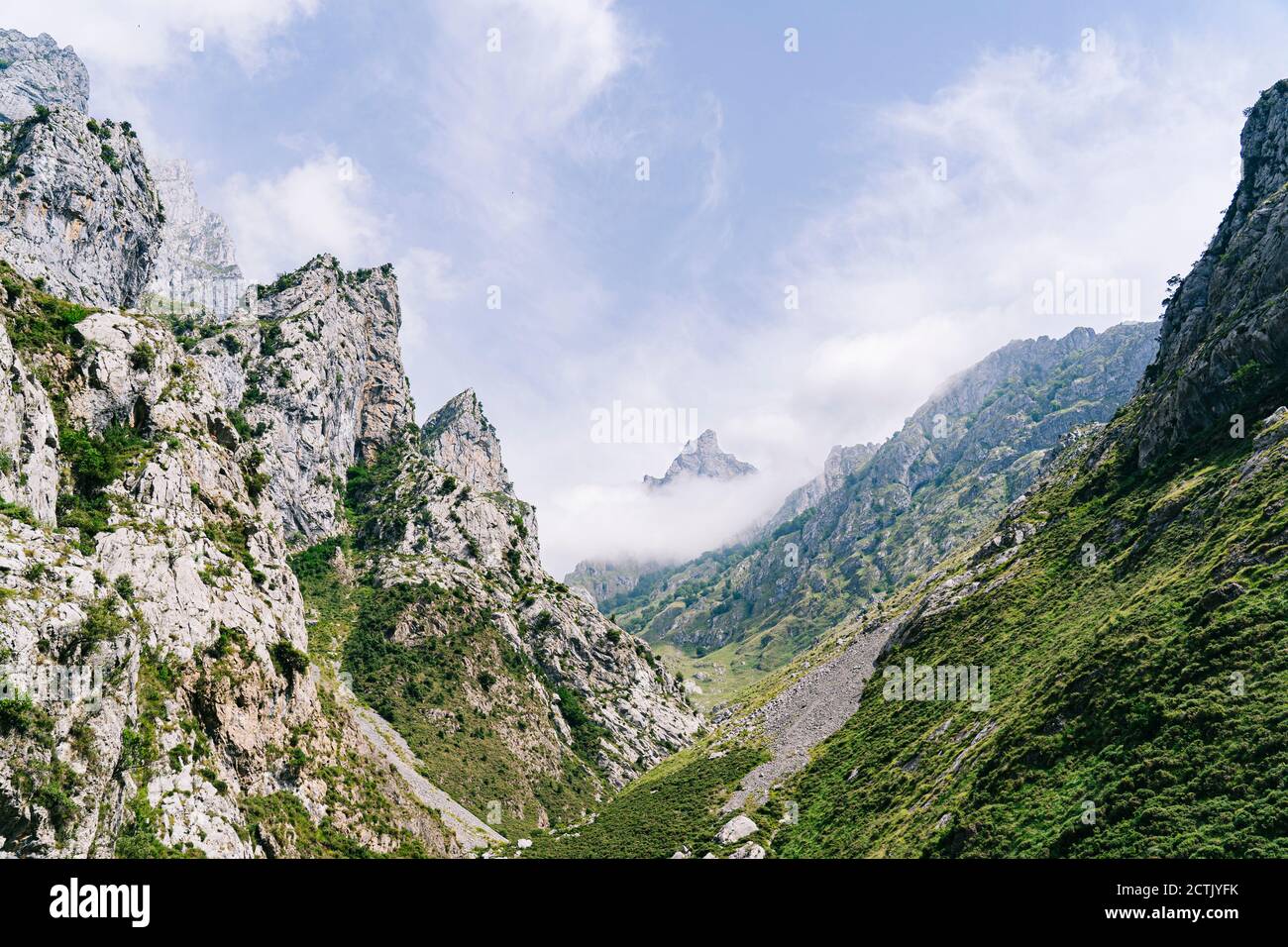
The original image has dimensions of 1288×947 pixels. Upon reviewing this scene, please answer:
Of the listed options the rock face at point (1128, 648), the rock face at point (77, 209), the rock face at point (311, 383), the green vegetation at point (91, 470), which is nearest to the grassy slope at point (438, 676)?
the rock face at point (311, 383)

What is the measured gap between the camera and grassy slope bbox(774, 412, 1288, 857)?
31516 millimetres

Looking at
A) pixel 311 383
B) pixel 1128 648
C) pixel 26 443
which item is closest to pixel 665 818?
pixel 1128 648

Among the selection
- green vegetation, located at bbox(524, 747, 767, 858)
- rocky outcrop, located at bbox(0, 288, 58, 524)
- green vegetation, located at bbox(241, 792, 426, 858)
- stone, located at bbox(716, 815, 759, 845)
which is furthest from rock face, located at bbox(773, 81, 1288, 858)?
rocky outcrop, located at bbox(0, 288, 58, 524)

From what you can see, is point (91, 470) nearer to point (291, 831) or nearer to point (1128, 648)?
point (291, 831)

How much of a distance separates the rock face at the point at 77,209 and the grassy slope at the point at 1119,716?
430 ft

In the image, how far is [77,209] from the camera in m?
117

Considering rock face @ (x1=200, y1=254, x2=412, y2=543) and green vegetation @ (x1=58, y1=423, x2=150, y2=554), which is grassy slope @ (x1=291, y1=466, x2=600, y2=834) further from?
green vegetation @ (x1=58, y1=423, x2=150, y2=554)

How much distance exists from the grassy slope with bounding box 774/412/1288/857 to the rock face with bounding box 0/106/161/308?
131m

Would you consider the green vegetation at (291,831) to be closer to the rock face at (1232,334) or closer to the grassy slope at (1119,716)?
the grassy slope at (1119,716)

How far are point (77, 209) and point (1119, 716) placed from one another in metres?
164
